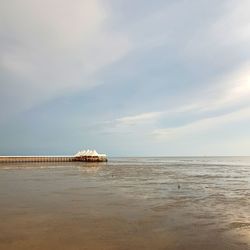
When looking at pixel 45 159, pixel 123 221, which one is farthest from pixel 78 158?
pixel 123 221

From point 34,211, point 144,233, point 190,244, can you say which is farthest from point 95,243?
point 34,211

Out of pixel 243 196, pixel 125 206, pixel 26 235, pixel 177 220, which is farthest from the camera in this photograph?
pixel 243 196

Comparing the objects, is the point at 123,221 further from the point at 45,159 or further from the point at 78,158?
the point at 78,158

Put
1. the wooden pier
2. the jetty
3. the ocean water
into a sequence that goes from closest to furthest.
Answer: the ocean water → the wooden pier → the jetty

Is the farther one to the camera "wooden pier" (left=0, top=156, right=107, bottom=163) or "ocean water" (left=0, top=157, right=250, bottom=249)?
"wooden pier" (left=0, top=156, right=107, bottom=163)

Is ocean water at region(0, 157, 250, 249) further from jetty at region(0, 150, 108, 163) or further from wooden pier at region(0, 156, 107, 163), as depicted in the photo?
jetty at region(0, 150, 108, 163)

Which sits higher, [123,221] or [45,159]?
[45,159]

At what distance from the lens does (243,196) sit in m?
23.7

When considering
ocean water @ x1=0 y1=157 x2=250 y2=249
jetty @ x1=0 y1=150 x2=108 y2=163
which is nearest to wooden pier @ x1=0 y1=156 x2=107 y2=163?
jetty @ x1=0 y1=150 x2=108 y2=163

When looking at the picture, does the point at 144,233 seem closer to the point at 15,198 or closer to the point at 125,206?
the point at 125,206

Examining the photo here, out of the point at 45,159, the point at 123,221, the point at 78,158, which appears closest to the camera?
the point at 123,221

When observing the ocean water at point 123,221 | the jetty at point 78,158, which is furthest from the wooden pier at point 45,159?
the ocean water at point 123,221

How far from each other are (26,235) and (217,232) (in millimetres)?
6589

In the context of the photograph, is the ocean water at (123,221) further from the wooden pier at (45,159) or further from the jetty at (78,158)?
the jetty at (78,158)
